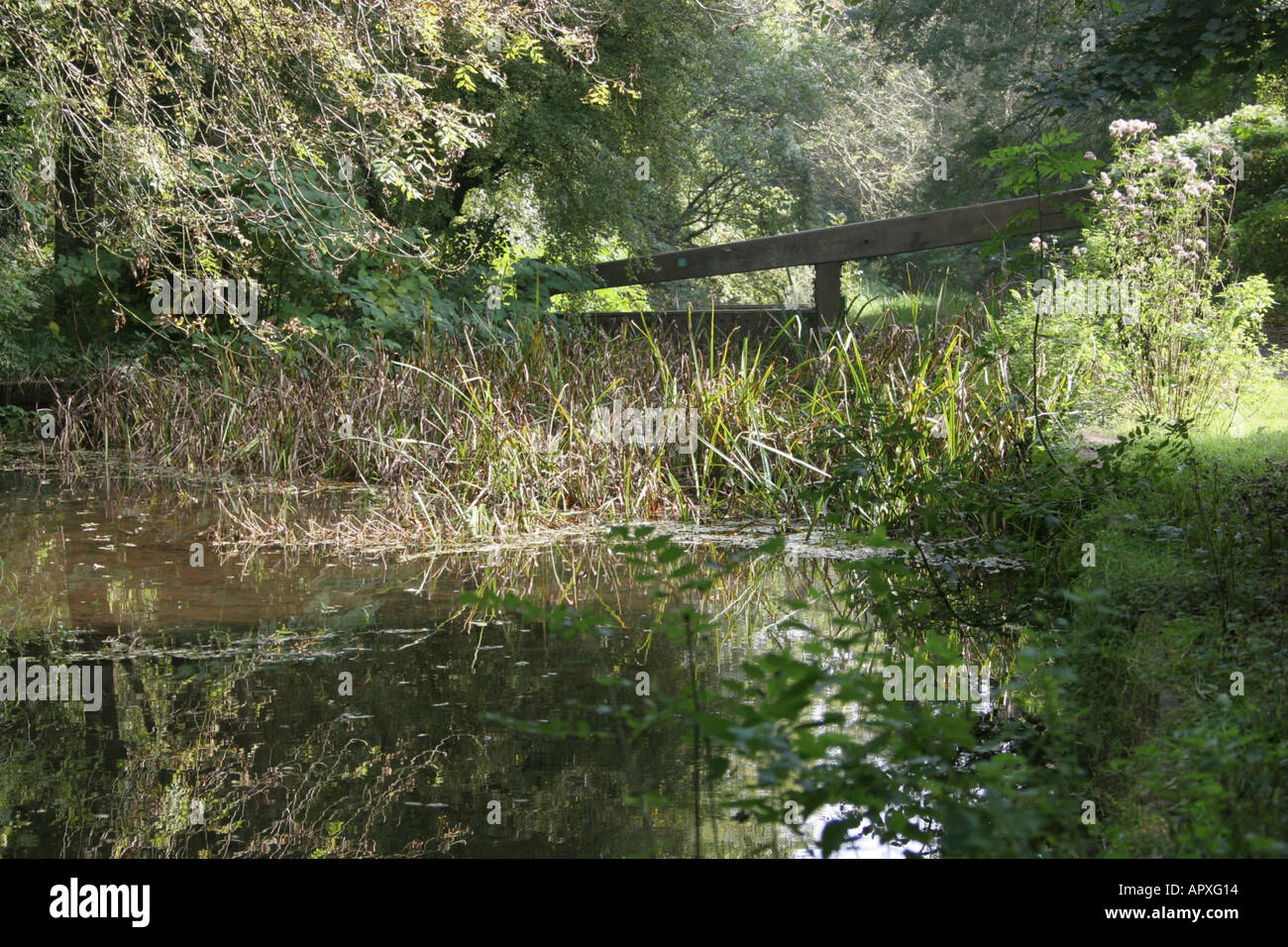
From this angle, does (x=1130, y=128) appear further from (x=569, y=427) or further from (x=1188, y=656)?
(x=1188, y=656)

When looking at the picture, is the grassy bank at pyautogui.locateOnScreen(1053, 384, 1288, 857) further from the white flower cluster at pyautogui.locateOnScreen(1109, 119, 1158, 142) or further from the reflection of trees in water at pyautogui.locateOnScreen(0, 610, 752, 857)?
the white flower cluster at pyautogui.locateOnScreen(1109, 119, 1158, 142)

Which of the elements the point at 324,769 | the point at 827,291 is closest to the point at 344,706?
the point at 324,769

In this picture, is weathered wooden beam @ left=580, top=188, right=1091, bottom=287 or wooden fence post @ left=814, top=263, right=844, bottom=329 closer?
weathered wooden beam @ left=580, top=188, right=1091, bottom=287

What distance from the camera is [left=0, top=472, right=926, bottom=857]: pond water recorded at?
288cm

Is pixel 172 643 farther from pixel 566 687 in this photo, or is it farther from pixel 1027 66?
pixel 1027 66

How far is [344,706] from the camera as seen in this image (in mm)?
3695

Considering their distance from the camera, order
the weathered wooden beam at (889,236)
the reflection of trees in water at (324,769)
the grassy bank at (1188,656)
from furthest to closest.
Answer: the weathered wooden beam at (889,236) → the reflection of trees in water at (324,769) → the grassy bank at (1188,656)

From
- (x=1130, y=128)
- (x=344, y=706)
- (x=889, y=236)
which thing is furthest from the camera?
(x=889, y=236)

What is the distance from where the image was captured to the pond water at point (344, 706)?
2877mm

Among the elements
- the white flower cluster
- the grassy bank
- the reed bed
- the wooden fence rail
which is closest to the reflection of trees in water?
the grassy bank

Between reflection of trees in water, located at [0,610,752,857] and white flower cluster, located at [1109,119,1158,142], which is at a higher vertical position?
white flower cluster, located at [1109,119,1158,142]

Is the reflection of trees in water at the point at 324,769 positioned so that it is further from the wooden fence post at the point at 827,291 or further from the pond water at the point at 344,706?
the wooden fence post at the point at 827,291

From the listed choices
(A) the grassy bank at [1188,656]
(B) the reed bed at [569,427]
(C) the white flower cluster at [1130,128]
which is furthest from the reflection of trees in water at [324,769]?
(C) the white flower cluster at [1130,128]
